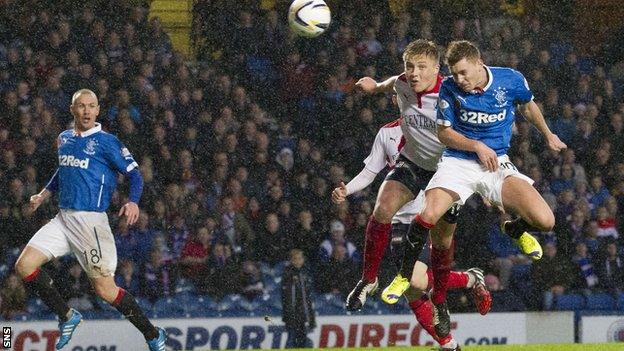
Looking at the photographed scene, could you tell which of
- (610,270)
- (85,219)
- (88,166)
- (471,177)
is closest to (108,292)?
(85,219)

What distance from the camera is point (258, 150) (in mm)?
14180

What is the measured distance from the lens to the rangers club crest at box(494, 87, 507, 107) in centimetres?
880

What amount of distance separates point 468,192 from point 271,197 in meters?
5.33

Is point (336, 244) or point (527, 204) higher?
point (527, 204)

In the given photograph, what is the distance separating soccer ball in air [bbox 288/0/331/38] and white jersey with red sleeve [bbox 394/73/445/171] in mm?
1679

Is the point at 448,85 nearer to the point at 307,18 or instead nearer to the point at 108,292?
the point at 307,18

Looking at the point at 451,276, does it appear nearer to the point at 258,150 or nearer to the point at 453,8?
the point at 258,150

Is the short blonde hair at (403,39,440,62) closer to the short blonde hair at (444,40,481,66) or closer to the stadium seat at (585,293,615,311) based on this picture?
the short blonde hair at (444,40,481,66)

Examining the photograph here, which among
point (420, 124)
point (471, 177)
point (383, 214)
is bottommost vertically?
point (383, 214)

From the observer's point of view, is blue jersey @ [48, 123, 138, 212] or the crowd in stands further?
the crowd in stands

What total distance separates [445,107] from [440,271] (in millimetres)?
1277

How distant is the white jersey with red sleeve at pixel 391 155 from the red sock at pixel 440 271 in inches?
34.2

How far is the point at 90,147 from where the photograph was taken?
9.94 meters

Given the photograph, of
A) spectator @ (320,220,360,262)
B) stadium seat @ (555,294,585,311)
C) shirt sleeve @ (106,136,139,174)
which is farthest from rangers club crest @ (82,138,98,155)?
stadium seat @ (555,294,585,311)
